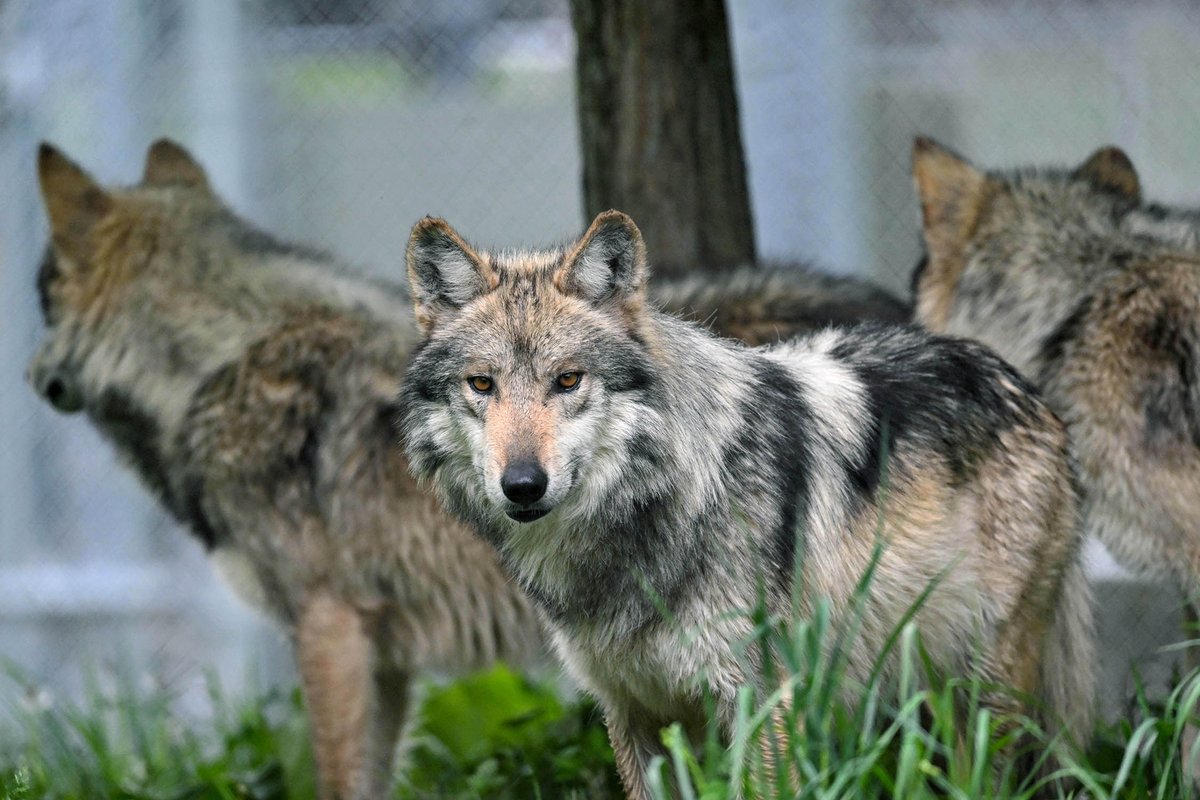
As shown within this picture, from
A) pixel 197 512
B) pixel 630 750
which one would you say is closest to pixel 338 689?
pixel 197 512

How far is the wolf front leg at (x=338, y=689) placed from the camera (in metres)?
4.96

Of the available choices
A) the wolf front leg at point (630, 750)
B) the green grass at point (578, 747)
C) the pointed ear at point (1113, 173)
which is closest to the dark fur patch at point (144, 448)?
the green grass at point (578, 747)

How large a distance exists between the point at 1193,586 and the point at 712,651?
1927 mm

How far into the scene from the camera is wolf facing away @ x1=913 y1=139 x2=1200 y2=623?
425 cm

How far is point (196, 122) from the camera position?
6.83 metres

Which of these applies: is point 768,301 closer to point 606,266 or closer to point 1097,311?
point 1097,311

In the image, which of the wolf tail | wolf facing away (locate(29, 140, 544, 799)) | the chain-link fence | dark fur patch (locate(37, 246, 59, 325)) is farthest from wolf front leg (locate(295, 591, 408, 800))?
the wolf tail

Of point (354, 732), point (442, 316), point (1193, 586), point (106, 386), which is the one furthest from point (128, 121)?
point (1193, 586)

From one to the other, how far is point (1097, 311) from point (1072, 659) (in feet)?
4.03

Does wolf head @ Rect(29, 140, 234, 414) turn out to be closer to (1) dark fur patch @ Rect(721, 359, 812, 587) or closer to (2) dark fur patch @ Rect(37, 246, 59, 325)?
(2) dark fur patch @ Rect(37, 246, 59, 325)

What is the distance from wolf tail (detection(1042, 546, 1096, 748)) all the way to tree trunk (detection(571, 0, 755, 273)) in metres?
2.14

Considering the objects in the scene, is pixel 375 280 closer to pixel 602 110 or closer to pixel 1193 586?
pixel 602 110

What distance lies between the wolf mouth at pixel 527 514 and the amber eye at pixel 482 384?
1.07ft

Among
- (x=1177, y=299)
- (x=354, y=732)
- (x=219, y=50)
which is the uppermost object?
(x=219, y=50)
